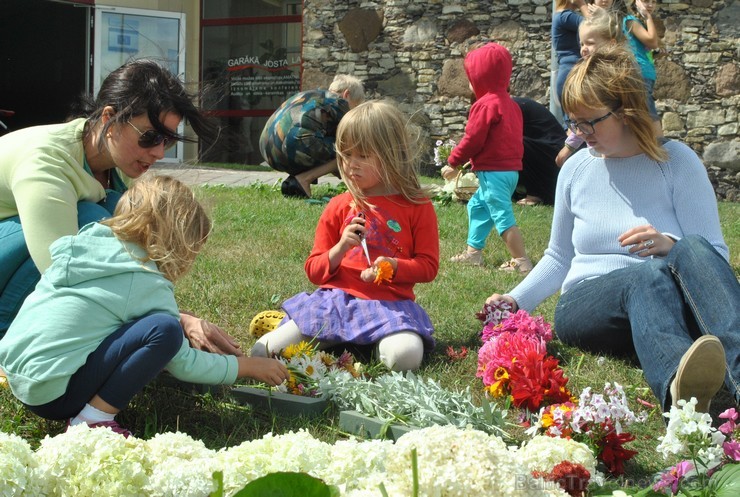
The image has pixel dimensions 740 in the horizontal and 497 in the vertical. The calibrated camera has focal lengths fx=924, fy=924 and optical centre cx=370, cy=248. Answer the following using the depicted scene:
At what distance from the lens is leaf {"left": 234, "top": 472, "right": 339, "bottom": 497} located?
140cm

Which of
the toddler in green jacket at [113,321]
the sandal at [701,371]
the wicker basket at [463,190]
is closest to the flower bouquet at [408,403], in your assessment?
the toddler in green jacket at [113,321]

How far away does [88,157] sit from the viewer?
3416mm

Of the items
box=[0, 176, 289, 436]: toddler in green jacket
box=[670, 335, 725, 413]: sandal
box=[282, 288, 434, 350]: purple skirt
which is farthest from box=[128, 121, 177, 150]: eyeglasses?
box=[670, 335, 725, 413]: sandal

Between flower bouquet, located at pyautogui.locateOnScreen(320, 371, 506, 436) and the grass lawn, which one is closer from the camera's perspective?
Answer: flower bouquet, located at pyautogui.locateOnScreen(320, 371, 506, 436)

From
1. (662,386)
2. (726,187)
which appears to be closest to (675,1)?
(726,187)

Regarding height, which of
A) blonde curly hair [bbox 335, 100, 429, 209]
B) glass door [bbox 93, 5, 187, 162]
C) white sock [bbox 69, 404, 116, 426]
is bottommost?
white sock [bbox 69, 404, 116, 426]

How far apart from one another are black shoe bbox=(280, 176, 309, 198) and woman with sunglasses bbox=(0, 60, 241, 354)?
4.99 metres

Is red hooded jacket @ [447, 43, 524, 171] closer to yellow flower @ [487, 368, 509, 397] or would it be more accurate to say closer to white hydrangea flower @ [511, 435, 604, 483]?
yellow flower @ [487, 368, 509, 397]

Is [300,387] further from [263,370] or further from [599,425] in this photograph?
[599,425]

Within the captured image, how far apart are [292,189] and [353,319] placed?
16.4 feet

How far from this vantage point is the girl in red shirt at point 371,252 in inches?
141

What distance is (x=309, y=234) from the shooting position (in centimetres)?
646

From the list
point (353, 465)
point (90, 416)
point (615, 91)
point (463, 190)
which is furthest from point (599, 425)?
point (463, 190)

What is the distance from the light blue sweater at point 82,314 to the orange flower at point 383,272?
2.85 feet
